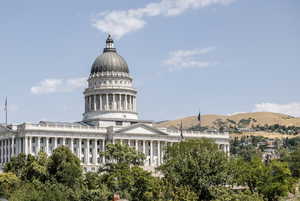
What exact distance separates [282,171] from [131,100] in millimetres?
70343

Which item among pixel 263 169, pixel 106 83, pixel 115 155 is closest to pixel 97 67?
pixel 106 83

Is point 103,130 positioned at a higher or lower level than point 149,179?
higher

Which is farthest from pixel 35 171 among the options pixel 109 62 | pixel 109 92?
pixel 109 62

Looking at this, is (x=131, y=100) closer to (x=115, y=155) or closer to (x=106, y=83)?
(x=106, y=83)

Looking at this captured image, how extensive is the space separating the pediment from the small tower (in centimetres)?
950

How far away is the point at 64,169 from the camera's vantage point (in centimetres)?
11262

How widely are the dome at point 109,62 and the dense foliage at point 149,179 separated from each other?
53.1 metres

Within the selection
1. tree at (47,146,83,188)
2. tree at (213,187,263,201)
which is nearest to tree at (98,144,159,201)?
tree at (47,146,83,188)

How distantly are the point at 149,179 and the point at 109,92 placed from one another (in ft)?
A: 281

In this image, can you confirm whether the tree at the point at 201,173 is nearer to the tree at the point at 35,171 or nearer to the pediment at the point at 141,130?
the tree at the point at 35,171

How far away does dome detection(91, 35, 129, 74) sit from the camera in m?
188

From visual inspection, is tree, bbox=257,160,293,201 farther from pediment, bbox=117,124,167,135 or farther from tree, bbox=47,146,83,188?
Answer: pediment, bbox=117,124,167,135

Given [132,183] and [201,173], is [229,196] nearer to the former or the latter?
[201,173]

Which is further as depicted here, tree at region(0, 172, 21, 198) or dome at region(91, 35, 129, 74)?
dome at region(91, 35, 129, 74)
